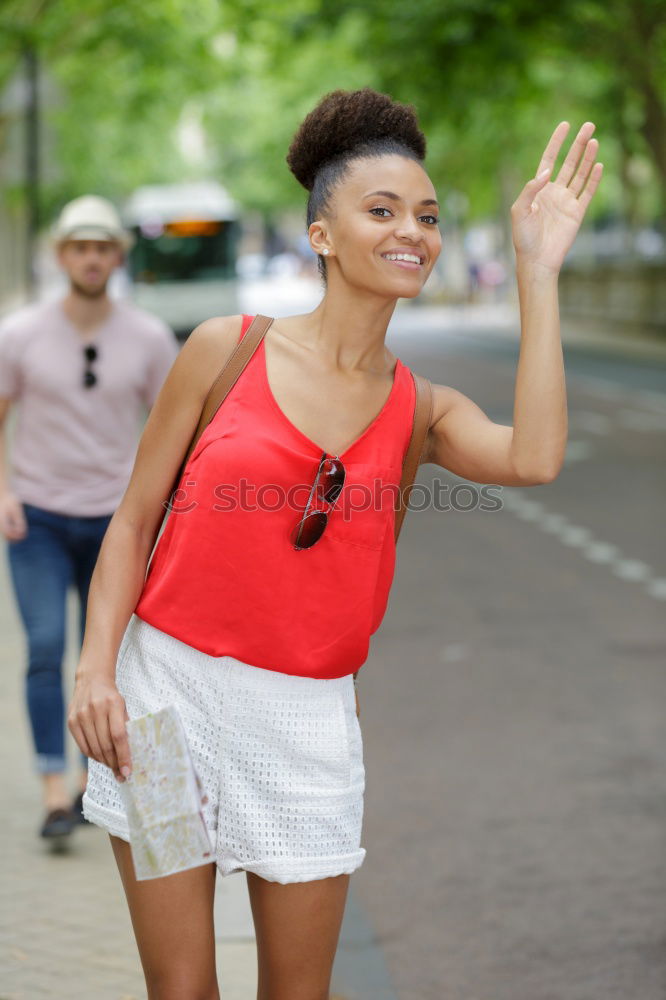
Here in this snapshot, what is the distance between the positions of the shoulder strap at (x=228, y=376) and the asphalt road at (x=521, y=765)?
207cm

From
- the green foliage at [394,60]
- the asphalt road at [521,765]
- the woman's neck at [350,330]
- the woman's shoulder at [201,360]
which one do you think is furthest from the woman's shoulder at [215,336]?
the green foliage at [394,60]

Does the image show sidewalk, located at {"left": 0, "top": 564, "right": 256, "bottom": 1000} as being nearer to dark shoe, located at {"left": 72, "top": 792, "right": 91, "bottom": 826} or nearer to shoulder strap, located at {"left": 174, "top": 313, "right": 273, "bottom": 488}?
dark shoe, located at {"left": 72, "top": 792, "right": 91, "bottom": 826}

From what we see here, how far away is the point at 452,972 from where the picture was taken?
163 inches

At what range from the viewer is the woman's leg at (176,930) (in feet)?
7.99

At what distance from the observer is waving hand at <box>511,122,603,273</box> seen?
243 cm

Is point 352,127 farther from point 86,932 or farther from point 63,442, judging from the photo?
point 63,442

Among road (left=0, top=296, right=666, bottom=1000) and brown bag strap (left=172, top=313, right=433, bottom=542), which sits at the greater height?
brown bag strap (left=172, top=313, right=433, bottom=542)

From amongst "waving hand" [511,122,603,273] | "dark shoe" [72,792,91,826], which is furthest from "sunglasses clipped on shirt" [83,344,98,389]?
"waving hand" [511,122,603,273]

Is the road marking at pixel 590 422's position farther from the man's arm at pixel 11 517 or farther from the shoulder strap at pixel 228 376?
the shoulder strap at pixel 228 376

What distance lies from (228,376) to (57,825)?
2.77 meters

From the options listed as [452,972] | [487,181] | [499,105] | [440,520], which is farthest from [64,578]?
[487,181]

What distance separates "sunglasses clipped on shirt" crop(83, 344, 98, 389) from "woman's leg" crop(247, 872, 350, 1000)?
2729 millimetres

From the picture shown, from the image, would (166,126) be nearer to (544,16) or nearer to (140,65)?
(140,65)

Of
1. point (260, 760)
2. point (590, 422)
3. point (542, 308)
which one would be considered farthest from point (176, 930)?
point (590, 422)
